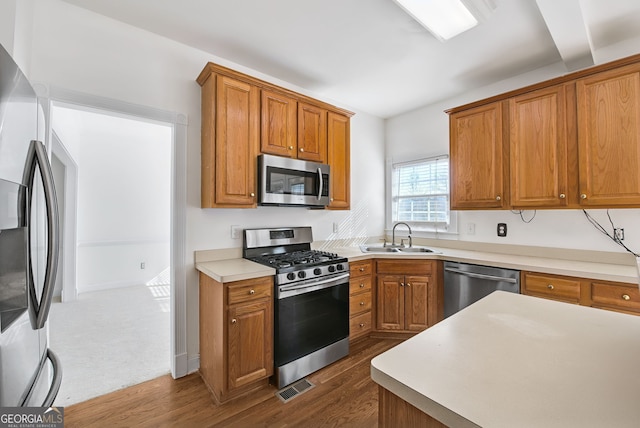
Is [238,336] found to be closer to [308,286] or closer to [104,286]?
[308,286]

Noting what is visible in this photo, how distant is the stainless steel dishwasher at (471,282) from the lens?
2.28m

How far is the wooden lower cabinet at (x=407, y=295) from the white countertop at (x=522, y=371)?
5.84ft

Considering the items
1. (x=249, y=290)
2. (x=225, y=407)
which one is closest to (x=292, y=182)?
(x=249, y=290)

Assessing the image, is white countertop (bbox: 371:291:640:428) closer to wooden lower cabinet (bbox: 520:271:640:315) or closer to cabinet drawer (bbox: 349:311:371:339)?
wooden lower cabinet (bbox: 520:271:640:315)

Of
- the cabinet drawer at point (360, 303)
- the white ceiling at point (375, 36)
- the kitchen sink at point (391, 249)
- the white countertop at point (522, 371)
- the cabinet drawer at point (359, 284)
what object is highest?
the white ceiling at point (375, 36)

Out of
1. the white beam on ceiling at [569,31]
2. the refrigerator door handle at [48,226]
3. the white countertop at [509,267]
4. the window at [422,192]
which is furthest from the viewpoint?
the window at [422,192]

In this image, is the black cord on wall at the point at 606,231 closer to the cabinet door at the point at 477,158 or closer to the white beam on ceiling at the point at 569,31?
the cabinet door at the point at 477,158

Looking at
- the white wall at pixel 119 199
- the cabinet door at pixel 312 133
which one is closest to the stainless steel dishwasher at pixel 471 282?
the cabinet door at pixel 312 133

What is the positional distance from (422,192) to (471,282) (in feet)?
4.67

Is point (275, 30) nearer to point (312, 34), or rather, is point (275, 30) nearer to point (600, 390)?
point (312, 34)

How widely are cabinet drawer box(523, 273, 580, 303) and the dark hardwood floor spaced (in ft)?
4.84

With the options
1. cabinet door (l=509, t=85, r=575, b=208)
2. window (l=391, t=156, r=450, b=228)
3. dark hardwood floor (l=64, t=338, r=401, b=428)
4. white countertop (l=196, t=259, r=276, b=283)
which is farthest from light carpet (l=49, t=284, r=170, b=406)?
cabinet door (l=509, t=85, r=575, b=208)

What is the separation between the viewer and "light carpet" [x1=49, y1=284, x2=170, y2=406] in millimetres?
2160

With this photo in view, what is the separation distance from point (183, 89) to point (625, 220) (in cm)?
379
